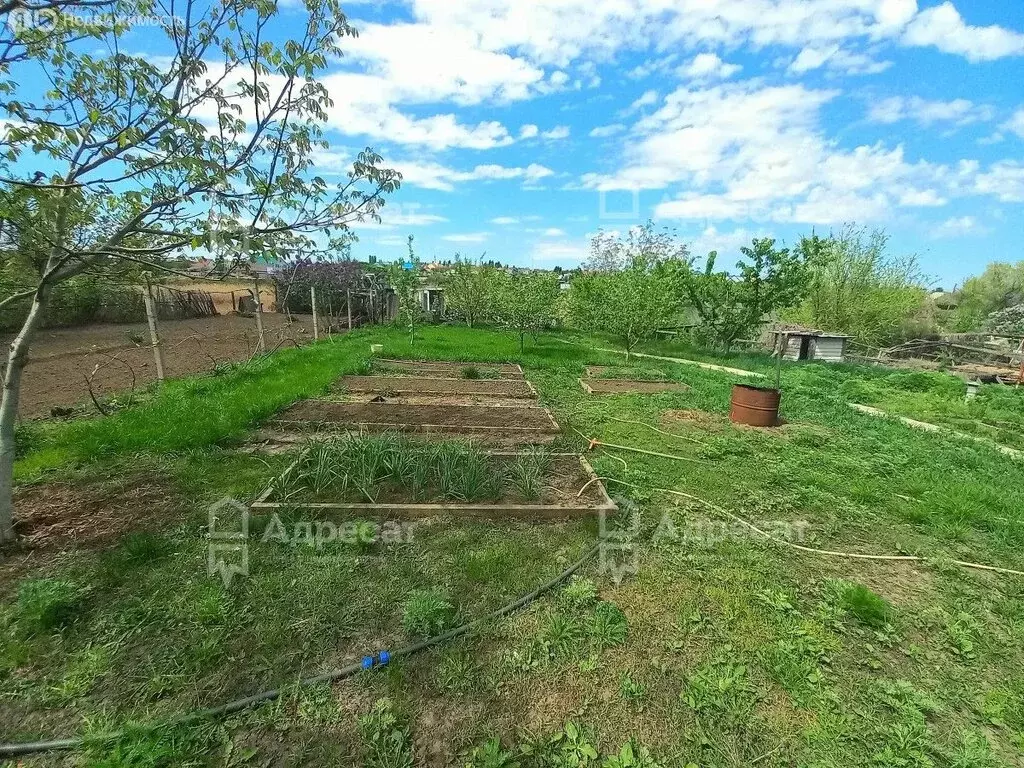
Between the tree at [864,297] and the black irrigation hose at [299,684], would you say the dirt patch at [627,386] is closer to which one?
the black irrigation hose at [299,684]

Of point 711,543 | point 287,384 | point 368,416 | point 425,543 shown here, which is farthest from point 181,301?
point 711,543

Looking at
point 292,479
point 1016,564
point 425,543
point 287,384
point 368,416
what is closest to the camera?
point 425,543

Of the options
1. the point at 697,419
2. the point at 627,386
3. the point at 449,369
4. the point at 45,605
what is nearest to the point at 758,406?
the point at 697,419

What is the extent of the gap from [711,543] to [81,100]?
5.52 m

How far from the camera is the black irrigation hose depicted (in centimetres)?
192

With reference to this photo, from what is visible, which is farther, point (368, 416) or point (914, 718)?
point (368, 416)

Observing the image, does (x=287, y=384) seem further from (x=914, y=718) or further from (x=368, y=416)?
(x=914, y=718)

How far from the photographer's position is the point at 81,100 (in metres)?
2.99

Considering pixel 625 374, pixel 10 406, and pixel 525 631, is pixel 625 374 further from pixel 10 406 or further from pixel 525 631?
pixel 10 406

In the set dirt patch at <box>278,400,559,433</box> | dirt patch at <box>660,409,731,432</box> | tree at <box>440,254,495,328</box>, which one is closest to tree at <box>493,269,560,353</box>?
tree at <box>440,254,495,328</box>

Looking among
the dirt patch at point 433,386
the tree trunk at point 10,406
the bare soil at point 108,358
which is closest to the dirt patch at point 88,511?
the tree trunk at point 10,406

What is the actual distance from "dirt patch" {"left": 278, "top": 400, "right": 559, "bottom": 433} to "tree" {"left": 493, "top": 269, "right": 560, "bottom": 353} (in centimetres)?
858

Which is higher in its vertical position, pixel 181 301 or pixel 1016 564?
pixel 181 301

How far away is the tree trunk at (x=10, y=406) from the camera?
304 cm
